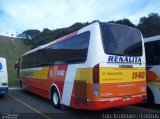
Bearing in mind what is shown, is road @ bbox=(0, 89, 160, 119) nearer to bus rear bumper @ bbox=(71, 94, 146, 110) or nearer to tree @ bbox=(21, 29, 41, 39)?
bus rear bumper @ bbox=(71, 94, 146, 110)

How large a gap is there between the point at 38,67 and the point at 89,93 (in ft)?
21.6

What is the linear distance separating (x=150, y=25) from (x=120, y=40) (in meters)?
38.0

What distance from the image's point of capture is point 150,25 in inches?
1790

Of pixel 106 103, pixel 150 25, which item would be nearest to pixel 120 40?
pixel 106 103

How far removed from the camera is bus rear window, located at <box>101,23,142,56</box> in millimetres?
8930

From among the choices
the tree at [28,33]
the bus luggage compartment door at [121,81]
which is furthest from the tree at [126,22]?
the tree at [28,33]

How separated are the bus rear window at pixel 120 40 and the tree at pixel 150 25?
3076 cm

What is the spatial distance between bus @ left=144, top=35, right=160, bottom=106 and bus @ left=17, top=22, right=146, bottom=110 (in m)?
0.98

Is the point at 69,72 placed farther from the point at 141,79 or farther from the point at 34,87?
the point at 34,87

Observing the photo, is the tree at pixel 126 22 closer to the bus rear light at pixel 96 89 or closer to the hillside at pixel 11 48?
the hillside at pixel 11 48

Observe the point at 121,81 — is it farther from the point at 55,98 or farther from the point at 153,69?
the point at 55,98

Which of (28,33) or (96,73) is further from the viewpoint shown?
(28,33)

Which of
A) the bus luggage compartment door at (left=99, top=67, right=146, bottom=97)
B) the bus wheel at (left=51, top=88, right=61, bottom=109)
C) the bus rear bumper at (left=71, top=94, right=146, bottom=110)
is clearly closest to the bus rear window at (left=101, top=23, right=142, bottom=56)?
the bus luggage compartment door at (left=99, top=67, right=146, bottom=97)

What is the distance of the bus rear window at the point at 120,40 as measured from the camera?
29.3 feet
